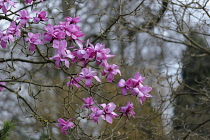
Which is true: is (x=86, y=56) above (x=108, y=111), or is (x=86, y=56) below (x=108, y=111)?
above

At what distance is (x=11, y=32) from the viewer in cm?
195

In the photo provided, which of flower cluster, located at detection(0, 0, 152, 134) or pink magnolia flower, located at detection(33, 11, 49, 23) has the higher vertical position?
pink magnolia flower, located at detection(33, 11, 49, 23)

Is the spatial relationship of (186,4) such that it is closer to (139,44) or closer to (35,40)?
(35,40)

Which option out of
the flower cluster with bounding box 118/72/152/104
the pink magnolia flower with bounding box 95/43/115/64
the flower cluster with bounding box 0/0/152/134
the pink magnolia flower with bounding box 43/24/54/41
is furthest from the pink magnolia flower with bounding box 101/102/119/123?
the pink magnolia flower with bounding box 43/24/54/41

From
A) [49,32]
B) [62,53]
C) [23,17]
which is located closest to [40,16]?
[23,17]

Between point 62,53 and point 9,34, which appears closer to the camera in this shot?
point 62,53

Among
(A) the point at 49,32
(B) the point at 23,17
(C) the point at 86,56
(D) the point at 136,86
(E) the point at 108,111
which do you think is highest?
(B) the point at 23,17

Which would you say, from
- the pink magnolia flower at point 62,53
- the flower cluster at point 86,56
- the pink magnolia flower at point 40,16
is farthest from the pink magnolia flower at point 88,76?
the pink magnolia flower at point 40,16

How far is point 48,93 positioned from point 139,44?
9.65ft

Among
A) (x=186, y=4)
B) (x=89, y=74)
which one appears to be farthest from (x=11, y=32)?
(x=186, y=4)

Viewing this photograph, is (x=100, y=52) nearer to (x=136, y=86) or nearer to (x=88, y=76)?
(x=88, y=76)

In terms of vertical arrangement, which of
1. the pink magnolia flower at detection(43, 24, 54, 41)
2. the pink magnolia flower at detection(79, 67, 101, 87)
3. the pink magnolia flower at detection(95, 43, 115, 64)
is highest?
the pink magnolia flower at detection(43, 24, 54, 41)

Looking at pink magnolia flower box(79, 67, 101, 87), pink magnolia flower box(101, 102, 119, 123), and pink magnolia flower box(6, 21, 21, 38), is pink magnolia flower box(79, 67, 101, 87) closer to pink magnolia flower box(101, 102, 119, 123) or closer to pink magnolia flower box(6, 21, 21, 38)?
pink magnolia flower box(101, 102, 119, 123)

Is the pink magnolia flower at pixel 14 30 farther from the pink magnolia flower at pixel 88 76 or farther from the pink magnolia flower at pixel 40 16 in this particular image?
the pink magnolia flower at pixel 88 76
